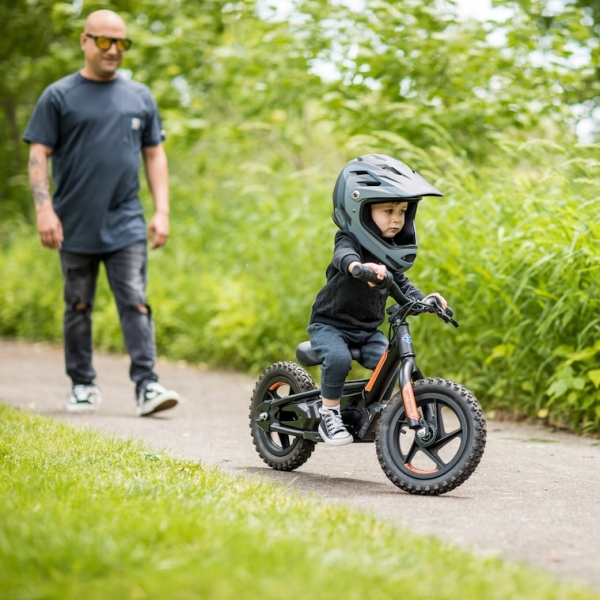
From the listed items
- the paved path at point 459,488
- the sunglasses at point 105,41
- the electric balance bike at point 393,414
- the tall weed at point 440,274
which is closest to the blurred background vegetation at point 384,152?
the tall weed at point 440,274

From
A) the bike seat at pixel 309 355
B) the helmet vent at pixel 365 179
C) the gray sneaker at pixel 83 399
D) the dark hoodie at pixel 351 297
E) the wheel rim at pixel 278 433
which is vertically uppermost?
the helmet vent at pixel 365 179

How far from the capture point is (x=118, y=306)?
7125mm

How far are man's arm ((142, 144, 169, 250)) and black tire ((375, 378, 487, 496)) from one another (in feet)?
9.91

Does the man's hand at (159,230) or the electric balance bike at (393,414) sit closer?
the electric balance bike at (393,414)

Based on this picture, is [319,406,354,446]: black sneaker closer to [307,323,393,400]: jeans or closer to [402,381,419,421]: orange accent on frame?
[307,323,393,400]: jeans

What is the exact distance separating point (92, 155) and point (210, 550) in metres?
4.47

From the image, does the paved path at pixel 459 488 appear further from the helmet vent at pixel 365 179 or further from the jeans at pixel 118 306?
the helmet vent at pixel 365 179

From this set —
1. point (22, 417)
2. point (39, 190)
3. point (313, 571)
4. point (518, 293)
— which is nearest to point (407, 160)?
point (518, 293)

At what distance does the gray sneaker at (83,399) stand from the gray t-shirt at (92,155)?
972mm

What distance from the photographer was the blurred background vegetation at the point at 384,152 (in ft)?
22.4

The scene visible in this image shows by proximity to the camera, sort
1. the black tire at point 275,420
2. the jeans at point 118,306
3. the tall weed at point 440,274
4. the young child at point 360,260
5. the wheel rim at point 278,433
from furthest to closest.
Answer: the jeans at point 118,306 < the tall weed at point 440,274 < the wheel rim at point 278,433 < the black tire at point 275,420 < the young child at point 360,260

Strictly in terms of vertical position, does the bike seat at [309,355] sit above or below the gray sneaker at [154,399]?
above

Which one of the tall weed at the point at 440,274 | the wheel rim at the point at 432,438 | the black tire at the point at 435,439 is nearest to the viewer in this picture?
the black tire at the point at 435,439

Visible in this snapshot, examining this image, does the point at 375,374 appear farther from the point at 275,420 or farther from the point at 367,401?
the point at 275,420
